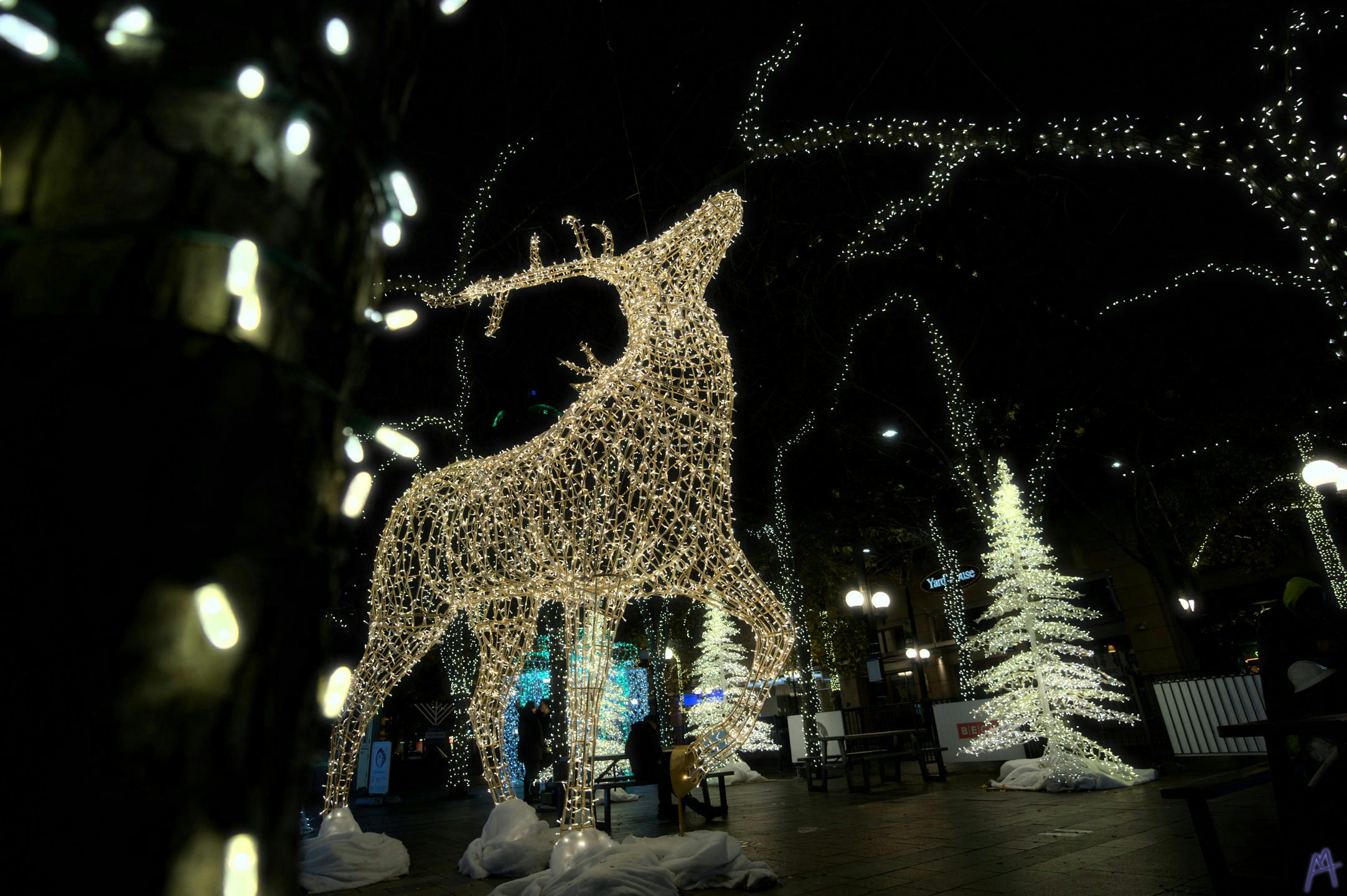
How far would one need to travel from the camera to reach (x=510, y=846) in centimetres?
503

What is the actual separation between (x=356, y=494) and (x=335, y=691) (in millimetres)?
228

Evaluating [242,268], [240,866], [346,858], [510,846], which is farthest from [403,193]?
[346,858]

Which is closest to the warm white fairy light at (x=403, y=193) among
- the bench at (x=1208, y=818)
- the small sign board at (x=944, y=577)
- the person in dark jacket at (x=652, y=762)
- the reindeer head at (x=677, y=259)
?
the reindeer head at (x=677, y=259)

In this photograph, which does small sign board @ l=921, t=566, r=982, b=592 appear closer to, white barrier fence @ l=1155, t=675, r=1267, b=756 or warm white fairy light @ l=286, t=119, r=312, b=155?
white barrier fence @ l=1155, t=675, r=1267, b=756

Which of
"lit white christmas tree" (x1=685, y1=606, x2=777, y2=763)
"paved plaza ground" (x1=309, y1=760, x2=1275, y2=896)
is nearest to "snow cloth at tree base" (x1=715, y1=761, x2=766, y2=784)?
"paved plaza ground" (x1=309, y1=760, x2=1275, y2=896)

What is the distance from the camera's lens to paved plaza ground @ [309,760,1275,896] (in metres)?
4.07

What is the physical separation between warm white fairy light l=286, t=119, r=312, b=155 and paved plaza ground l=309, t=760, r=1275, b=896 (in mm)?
4448

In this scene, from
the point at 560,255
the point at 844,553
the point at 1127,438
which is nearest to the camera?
the point at 560,255

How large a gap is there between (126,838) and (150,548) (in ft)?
0.69

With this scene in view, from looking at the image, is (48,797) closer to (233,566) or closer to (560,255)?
(233,566)

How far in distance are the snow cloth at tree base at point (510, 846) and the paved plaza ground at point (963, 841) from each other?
0.37 feet

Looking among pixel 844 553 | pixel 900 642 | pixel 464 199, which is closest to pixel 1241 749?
pixel 844 553

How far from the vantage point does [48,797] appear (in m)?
0.50

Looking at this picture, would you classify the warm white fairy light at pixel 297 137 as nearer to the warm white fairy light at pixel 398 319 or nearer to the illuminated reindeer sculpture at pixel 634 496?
the warm white fairy light at pixel 398 319
